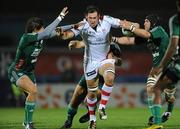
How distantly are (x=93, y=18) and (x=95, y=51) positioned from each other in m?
0.74

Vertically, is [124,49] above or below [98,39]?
below

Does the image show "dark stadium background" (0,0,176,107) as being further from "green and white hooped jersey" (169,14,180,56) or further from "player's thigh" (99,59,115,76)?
"green and white hooped jersey" (169,14,180,56)

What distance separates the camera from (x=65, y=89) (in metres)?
23.4

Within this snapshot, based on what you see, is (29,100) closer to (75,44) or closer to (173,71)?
(75,44)

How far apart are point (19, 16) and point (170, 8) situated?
22.5 feet

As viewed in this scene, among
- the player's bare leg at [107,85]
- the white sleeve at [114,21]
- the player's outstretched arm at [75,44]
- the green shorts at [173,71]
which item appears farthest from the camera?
the player's outstretched arm at [75,44]

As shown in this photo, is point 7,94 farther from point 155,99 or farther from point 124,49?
point 155,99

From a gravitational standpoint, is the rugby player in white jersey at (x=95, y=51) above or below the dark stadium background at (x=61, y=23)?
above

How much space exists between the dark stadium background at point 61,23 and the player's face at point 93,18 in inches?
452

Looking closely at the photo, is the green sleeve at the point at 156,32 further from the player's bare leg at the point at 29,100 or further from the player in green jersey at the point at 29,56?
the player's bare leg at the point at 29,100

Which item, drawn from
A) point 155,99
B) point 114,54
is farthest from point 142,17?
point 155,99

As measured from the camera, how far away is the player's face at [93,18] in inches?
473

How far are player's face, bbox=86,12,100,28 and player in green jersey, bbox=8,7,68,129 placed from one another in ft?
1.49

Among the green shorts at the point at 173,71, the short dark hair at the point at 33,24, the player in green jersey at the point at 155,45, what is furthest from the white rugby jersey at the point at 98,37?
the green shorts at the point at 173,71
